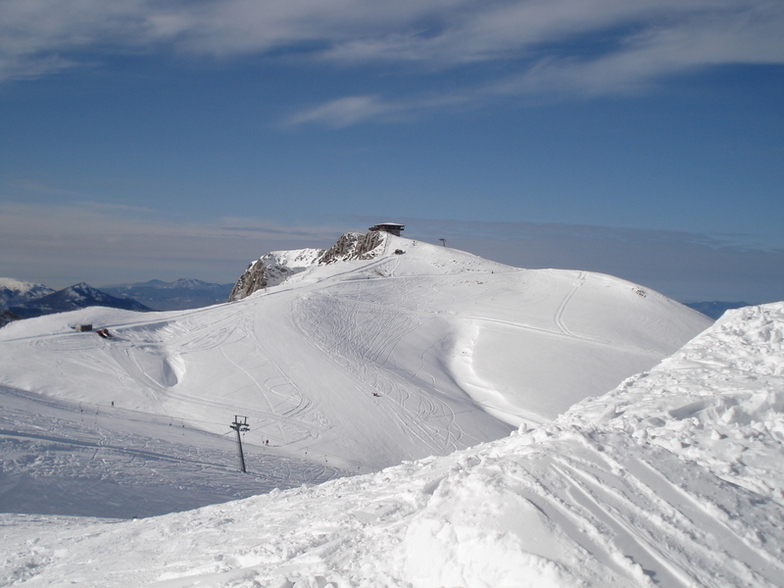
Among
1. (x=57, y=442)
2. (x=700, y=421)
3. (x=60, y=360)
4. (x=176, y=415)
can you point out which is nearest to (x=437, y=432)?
(x=176, y=415)

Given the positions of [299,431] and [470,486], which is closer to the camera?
[470,486]

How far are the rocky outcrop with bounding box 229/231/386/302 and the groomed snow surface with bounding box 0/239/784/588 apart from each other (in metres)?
25.2

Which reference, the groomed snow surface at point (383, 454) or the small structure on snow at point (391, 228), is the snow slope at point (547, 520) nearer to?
the groomed snow surface at point (383, 454)

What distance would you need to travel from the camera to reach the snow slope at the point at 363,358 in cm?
2242

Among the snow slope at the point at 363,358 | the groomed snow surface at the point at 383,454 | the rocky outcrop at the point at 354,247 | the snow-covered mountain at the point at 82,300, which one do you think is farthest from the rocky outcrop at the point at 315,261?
the snow-covered mountain at the point at 82,300

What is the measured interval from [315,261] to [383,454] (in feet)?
174

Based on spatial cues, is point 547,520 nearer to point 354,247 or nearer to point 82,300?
point 354,247

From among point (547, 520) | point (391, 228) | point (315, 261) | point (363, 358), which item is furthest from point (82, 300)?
point (547, 520)

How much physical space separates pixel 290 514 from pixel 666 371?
690 centimetres

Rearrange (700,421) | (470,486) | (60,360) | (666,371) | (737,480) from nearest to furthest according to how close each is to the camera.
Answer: (470,486) → (737,480) → (700,421) → (666,371) → (60,360)

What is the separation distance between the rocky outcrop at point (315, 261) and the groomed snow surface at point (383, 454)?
25.2m

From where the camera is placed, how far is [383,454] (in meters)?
20.6

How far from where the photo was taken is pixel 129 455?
1491cm

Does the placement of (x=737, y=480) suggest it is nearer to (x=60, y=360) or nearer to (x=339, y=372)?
(x=339, y=372)
